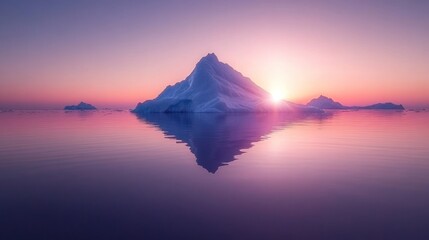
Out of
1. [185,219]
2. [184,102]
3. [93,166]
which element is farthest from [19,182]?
[184,102]

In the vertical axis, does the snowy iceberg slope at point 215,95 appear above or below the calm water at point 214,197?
above

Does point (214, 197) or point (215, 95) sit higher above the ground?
point (215, 95)

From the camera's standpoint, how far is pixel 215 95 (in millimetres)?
112938

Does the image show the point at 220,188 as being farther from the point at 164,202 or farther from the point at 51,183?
the point at 51,183

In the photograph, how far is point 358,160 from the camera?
13156 millimetres

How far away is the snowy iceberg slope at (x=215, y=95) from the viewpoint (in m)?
110

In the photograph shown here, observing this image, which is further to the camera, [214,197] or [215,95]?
[215,95]

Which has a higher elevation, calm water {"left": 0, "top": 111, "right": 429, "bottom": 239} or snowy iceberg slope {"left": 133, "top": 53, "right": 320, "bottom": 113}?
snowy iceberg slope {"left": 133, "top": 53, "right": 320, "bottom": 113}

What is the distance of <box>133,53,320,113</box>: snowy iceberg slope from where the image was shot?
110 metres

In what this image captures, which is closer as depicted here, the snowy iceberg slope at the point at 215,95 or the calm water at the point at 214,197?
the calm water at the point at 214,197

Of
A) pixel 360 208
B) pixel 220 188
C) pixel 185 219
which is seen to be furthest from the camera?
pixel 220 188

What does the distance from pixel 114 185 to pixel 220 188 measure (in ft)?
11.8

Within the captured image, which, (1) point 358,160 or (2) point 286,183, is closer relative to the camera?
(2) point 286,183

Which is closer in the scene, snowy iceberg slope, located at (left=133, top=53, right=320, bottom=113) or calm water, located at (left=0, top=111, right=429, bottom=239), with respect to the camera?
calm water, located at (left=0, top=111, right=429, bottom=239)
